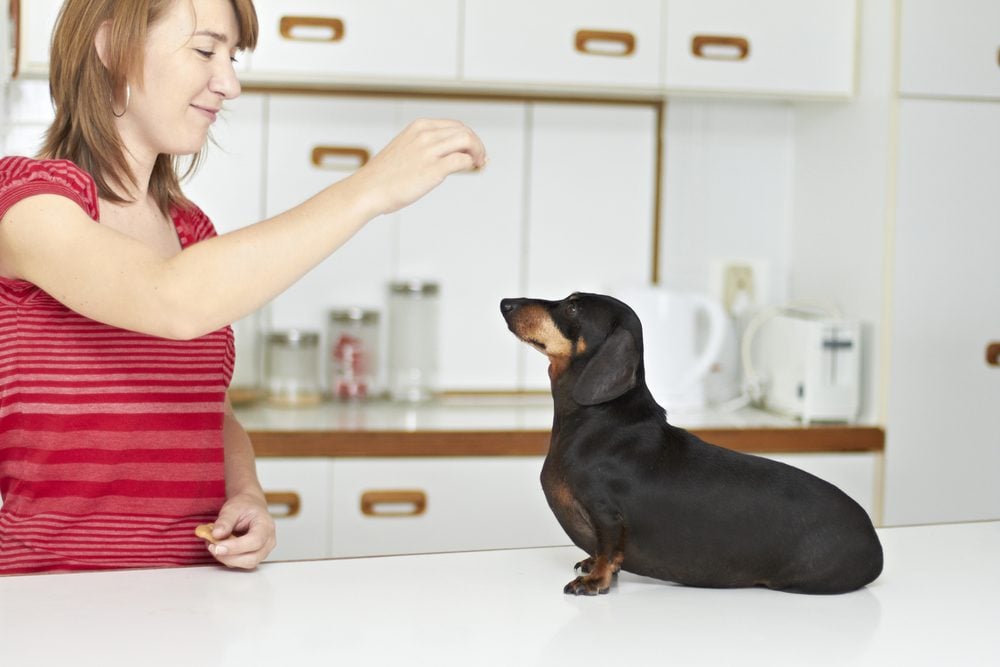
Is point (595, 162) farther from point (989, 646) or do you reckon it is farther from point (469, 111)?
point (989, 646)

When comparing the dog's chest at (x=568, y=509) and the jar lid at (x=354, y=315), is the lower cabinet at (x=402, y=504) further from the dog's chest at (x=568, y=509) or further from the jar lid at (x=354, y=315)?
the dog's chest at (x=568, y=509)

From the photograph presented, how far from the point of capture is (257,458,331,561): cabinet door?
220cm

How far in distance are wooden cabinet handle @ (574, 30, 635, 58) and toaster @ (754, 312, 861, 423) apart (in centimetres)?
67

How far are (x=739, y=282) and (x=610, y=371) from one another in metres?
1.87

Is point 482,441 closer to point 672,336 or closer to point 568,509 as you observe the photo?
point 672,336

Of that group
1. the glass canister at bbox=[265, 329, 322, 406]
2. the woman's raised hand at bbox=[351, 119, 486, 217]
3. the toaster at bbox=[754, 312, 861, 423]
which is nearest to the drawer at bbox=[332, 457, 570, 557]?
the glass canister at bbox=[265, 329, 322, 406]

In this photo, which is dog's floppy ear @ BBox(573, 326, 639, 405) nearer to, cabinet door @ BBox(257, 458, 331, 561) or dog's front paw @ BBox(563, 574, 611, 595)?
dog's front paw @ BBox(563, 574, 611, 595)

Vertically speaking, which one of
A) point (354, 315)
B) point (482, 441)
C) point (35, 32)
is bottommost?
point (482, 441)

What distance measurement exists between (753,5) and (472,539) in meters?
1.25

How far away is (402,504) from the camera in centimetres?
225

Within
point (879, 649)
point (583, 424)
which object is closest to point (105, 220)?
point (583, 424)

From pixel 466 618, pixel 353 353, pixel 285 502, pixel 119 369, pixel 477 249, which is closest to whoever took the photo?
pixel 466 618

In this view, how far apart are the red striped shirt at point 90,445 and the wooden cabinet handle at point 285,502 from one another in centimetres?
93

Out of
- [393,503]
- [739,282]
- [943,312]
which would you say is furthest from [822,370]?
[393,503]
